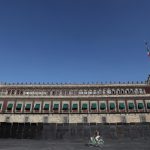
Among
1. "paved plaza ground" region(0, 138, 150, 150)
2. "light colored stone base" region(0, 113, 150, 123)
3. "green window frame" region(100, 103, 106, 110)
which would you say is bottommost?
"paved plaza ground" region(0, 138, 150, 150)

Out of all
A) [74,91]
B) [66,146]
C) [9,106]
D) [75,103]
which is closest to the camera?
[66,146]

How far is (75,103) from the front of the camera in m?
46.5

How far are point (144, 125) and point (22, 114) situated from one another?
2707cm

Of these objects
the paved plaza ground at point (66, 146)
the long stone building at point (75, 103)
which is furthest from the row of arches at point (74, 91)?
the paved plaza ground at point (66, 146)

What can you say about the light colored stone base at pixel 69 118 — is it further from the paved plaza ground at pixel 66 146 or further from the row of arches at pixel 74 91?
the paved plaza ground at pixel 66 146

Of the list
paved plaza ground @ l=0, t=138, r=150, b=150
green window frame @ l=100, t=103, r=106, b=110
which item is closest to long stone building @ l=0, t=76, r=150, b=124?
green window frame @ l=100, t=103, r=106, b=110

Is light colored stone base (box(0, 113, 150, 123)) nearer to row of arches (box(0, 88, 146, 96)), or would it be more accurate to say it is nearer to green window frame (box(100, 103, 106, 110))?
green window frame (box(100, 103, 106, 110))

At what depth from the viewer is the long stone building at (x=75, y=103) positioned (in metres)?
44.9

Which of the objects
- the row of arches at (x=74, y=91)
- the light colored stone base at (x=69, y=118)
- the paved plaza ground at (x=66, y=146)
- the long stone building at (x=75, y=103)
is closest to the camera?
the paved plaza ground at (x=66, y=146)

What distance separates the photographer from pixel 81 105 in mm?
46250

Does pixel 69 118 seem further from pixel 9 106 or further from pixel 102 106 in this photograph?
pixel 9 106

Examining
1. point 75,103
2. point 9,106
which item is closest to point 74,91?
point 75,103

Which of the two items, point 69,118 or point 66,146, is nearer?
point 66,146

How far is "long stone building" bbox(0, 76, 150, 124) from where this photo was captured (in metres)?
44.9
